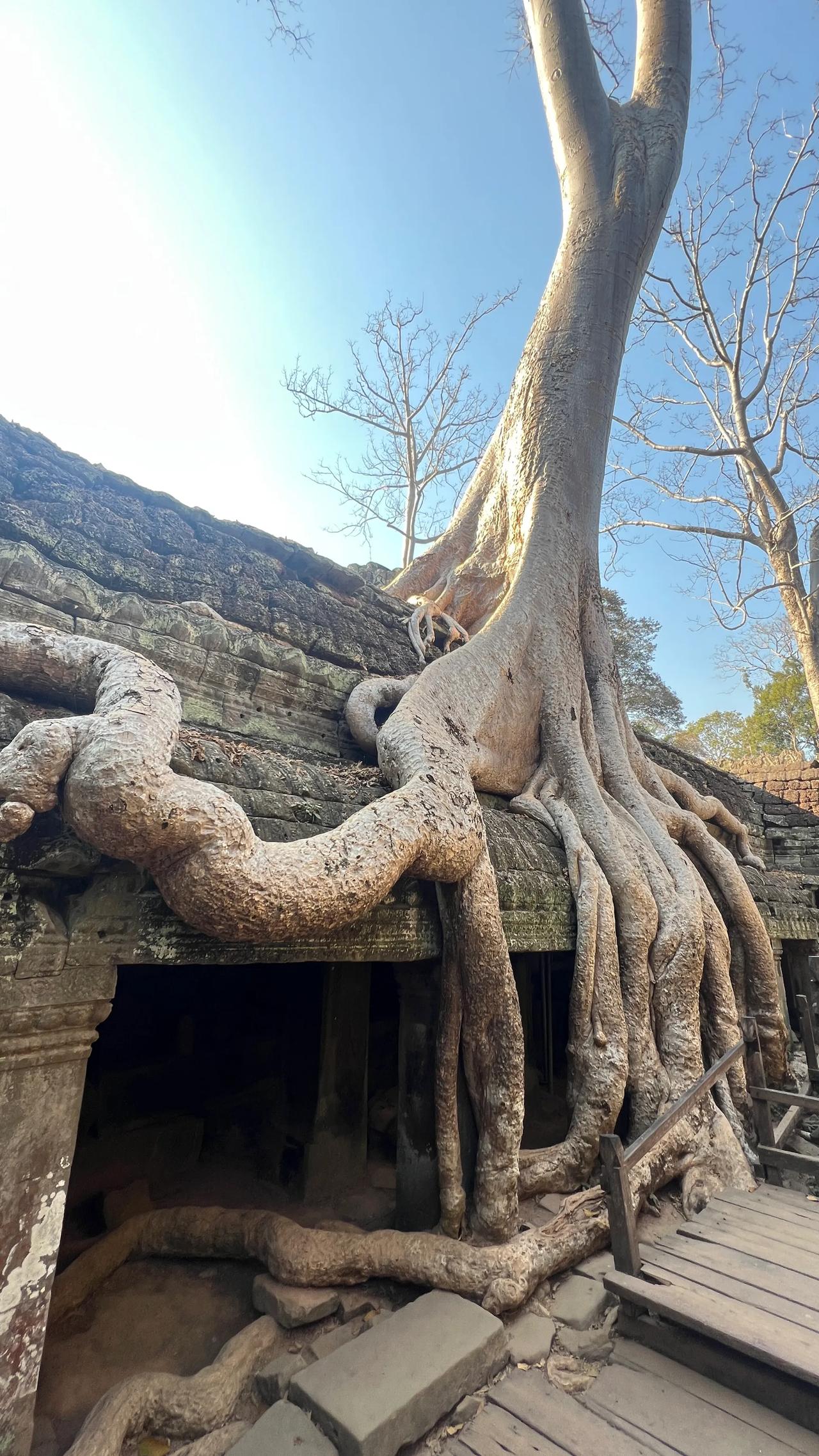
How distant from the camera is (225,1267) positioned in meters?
2.43

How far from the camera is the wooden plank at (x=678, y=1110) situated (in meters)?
2.38

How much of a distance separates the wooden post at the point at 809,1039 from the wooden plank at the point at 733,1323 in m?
2.84

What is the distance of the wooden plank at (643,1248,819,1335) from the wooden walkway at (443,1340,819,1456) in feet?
0.90

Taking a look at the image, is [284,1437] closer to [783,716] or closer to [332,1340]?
[332,1340]

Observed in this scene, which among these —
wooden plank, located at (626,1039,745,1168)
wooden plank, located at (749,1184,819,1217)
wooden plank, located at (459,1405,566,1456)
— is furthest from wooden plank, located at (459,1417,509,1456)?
wooden plank, located at (749,1184,819,1217)

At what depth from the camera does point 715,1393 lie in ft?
6.21

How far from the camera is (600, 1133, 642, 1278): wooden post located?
224cm

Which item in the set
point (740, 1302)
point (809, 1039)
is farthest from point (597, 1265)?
point (809, 1039)

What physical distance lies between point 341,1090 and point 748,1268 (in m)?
1.81

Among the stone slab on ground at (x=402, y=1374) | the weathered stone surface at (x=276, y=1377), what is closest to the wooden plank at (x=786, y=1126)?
the stone slab on ground at (x=402, y=1374)

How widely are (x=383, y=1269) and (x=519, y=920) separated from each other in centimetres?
127

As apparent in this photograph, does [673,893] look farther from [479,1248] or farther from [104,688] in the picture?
[104,688]

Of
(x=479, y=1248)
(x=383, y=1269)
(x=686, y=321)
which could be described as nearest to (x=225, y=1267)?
(x=383, y=1269)

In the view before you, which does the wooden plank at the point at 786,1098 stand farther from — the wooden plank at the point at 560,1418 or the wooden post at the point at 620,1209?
the wooden plank at the point at 560,1418
